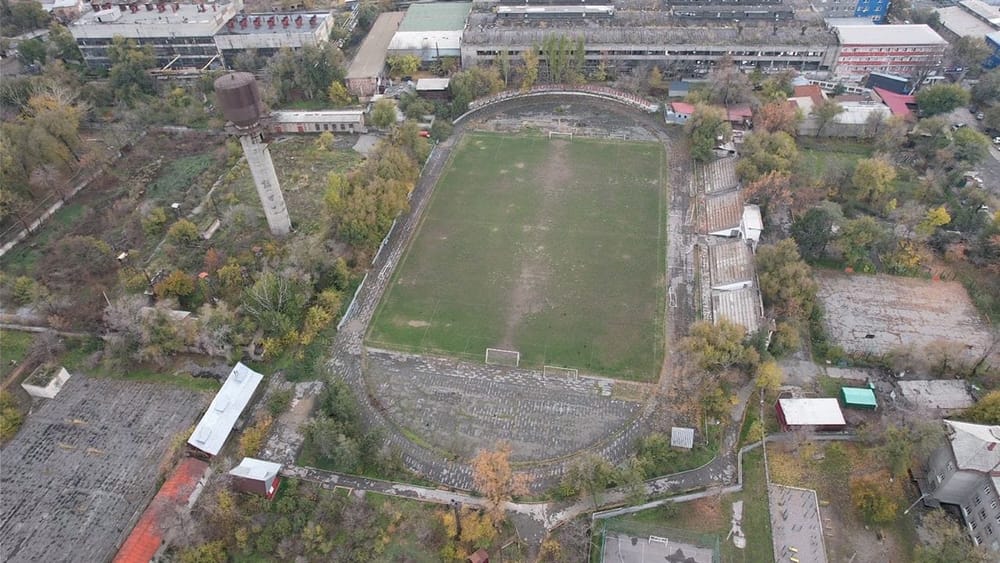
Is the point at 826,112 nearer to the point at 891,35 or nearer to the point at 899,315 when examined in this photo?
the point at 891,35

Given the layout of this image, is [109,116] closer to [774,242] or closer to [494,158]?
[494,158]

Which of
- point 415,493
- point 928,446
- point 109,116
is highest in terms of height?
point 109,116

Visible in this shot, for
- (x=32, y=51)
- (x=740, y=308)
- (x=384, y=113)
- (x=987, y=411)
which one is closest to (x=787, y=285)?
(x=740, y=308)

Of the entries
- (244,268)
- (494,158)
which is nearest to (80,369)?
(244,268)

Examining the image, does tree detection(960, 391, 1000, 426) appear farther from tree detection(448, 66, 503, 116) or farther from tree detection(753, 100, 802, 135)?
tree detection(448, 66, 503, 116)

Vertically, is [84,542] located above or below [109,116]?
below

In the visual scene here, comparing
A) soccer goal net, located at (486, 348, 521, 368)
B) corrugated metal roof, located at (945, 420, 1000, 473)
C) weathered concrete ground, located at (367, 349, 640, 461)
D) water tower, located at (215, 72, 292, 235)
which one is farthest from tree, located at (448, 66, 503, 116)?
corrugated metal roof, located at (945, 420, 1000, 473)

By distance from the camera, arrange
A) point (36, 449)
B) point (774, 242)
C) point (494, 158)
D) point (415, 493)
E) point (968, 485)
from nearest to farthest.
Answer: point (968, 485) → point (415, 493) → point (36, 449) → point (774, 242) → point (494, 158)
